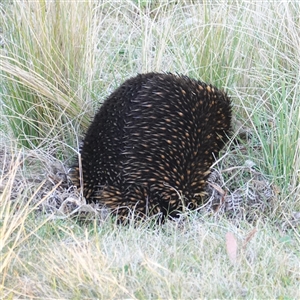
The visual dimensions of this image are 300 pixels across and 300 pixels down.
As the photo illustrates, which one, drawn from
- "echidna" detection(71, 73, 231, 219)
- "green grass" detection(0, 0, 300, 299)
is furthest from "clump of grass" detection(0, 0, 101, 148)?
"echidna" detection(71, 73, 231, 219)

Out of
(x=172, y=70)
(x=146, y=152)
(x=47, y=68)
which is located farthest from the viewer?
(x=172, y=70)

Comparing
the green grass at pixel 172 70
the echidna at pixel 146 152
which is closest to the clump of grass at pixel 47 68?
the green grass at pixel 172 70

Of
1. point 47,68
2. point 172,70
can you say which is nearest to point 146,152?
point 47,68

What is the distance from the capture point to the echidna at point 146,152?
3.61 meters

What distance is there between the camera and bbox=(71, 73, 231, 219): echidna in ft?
11.9

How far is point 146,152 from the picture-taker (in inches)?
142

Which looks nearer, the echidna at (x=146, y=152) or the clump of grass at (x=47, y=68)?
the echidna at (x=146, y=152)

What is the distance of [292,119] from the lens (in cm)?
373

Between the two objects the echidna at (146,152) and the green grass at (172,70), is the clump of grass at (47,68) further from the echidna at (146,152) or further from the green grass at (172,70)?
the echidna at (146,152)

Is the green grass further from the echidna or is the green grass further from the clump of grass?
the echidna

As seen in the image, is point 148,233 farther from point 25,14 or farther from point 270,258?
point 25,14

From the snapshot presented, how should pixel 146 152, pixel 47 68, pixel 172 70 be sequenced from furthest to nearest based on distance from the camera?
1. pixel 172 70
2. pixel 47 68
3. pixel 146 152

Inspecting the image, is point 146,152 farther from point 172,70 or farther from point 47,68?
point 172,70

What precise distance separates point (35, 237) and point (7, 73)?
150 centimetres
